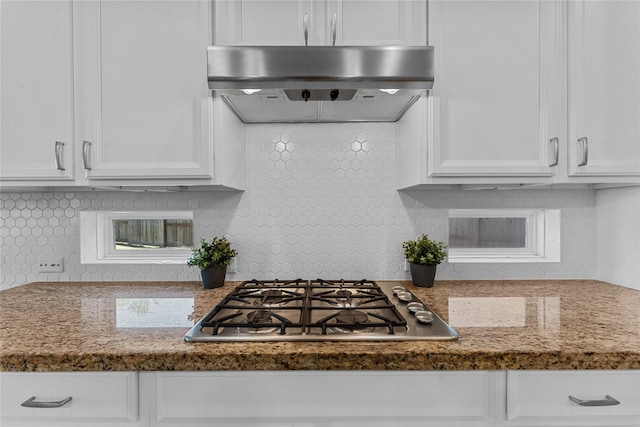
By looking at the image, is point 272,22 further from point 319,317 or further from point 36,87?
point 319,317

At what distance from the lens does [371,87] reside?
1.20 meters

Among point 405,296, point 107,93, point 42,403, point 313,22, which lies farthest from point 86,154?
point 405,296

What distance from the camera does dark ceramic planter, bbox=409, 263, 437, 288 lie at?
1591 millimetres

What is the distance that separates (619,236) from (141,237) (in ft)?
7.47

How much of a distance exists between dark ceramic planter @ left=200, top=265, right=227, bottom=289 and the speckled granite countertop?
183 mm

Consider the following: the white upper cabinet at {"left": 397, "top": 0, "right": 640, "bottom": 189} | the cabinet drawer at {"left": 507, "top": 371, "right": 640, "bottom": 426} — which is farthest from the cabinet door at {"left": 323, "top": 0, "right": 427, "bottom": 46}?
the cabinet drawer at {"left": 507, "top": 371, "right": 640, "bottom": 426}

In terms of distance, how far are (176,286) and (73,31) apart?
111 cm

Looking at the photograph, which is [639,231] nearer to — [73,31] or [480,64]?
[480,64]

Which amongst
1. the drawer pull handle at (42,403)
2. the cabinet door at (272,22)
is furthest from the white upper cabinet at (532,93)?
the drawer pull handle at (42,403)

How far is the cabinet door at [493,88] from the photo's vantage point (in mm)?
1373

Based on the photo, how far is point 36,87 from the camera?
1.39 m

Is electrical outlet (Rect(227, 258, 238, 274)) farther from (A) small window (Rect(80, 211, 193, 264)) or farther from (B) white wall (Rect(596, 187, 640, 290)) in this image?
(B) white wall (Rect(596, 187, 640, 290))

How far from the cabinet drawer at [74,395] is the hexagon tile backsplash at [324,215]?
84cm

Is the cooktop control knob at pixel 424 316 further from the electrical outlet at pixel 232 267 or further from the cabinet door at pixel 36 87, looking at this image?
the cabinet door at pixel 36 87
